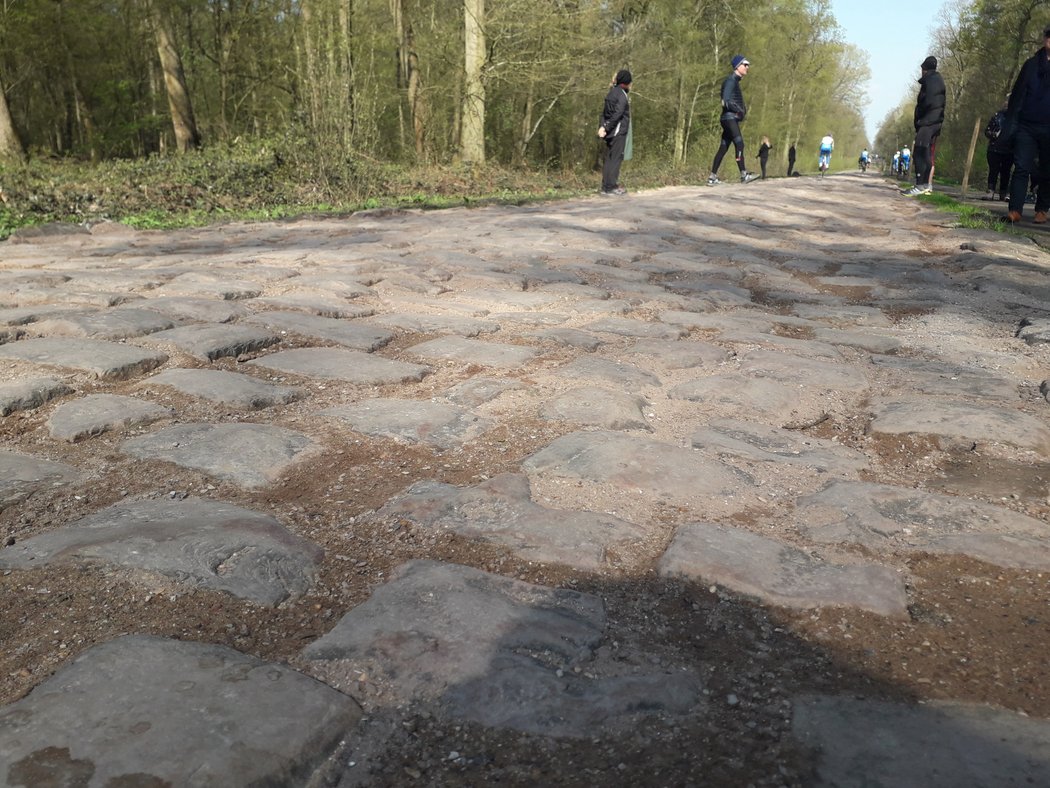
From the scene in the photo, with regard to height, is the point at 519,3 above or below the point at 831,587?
above

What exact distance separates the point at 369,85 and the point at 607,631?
13.9 meters

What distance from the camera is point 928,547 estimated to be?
1.75 m

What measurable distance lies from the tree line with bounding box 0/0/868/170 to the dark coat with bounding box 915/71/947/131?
23.7 ft

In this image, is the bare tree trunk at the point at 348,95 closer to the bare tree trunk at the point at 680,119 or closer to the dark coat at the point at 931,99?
the dark coat at the point at 931,99

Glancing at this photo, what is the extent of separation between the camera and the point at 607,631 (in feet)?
4.65

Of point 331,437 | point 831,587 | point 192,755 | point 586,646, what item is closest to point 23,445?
point 331,437

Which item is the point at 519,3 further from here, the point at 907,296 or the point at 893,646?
the point at 893,646

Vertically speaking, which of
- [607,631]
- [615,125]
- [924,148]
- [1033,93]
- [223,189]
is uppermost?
[1033,93]

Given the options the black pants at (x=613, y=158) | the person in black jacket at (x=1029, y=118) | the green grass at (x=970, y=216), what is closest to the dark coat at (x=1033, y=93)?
A: the person in black jacket at (x=1029, y=118)

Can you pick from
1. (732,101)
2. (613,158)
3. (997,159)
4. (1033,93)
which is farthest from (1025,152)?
(997,159)

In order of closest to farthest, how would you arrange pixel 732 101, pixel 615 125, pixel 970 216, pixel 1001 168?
pixel 970 216 → pixel 615 125 → pixel 732 101 → pixel 1001 168

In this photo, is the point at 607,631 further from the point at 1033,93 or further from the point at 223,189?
the point at 223,189

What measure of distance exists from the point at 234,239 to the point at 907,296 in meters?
5.16

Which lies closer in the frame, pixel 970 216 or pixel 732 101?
pixel 970 216
